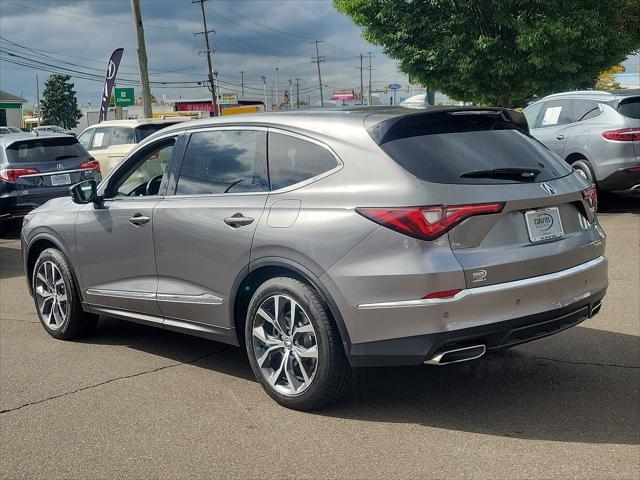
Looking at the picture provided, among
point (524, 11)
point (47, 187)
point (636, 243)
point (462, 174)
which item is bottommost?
point (636, 243)

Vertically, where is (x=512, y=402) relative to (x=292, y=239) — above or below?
below

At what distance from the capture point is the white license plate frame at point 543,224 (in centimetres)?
404

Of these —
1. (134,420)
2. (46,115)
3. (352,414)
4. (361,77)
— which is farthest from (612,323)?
(361,77)

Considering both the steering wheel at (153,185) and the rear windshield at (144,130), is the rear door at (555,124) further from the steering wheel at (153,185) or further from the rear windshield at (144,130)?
the steering wheel at (153,185)

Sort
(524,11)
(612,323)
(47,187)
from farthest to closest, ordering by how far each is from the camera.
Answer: (524,11), (47,187), (612,323)

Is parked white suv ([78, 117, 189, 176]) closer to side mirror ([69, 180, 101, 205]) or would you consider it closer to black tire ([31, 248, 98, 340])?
black tire ([31, 248, 98, 340])

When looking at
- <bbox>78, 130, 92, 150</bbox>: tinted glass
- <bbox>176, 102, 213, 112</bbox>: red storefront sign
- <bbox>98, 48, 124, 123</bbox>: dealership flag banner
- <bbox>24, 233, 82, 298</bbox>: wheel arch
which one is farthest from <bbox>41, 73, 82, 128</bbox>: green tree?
<bbox>24, 233, 82, 298</bbox>: wheel arch

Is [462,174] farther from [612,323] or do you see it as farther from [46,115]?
[46,115]

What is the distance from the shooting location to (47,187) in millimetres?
11891

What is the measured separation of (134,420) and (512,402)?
2.19 meters

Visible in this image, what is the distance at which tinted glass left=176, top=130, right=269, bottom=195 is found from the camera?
4.66 m

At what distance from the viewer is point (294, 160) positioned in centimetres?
446

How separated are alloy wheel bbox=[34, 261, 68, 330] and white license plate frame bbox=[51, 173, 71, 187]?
19.9 ft

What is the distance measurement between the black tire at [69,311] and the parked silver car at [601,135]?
8.13 m
